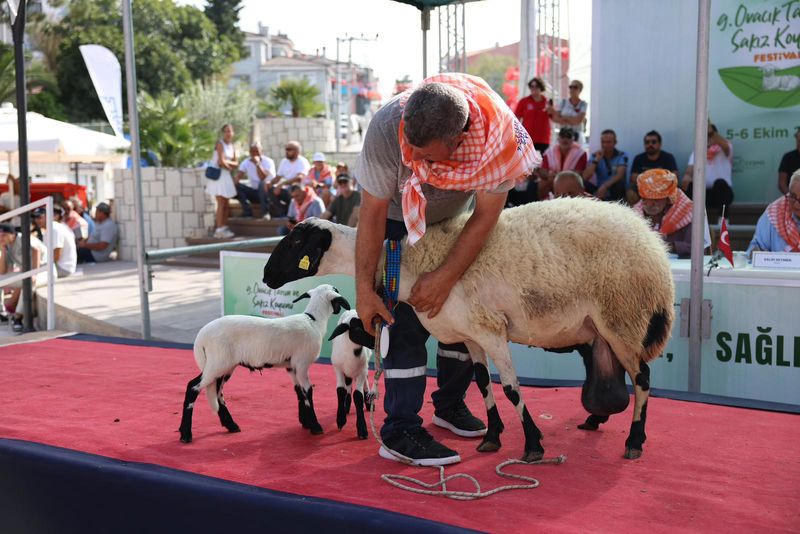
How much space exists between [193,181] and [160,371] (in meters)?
10.7

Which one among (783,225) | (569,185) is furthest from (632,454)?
(569,185)

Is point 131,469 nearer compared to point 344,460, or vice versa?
point 131,469

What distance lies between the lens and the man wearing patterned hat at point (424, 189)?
2.72 metres

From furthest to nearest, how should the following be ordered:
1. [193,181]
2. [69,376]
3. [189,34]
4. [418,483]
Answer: [189,34] < [193,181] < [69,376] < [418,483]

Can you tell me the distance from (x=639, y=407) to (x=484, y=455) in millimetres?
665

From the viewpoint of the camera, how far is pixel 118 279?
491 inches

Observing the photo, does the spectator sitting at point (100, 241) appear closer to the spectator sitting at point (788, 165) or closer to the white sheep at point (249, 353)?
the spectator sitting at point (788, 165)

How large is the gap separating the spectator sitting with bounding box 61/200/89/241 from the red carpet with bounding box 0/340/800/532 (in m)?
10.3

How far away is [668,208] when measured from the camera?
19.5ft

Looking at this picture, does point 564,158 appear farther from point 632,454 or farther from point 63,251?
point 63,251

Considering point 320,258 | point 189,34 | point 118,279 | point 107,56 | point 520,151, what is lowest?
point 118,279

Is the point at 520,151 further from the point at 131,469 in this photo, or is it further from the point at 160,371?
the point at 160,371

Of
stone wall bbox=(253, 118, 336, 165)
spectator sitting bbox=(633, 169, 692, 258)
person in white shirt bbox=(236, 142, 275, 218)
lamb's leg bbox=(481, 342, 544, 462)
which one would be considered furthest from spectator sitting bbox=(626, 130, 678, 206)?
stone wall bbox=(253, 118, 336, 165)

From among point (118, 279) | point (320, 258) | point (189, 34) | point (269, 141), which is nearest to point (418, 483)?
point (320, 258)
